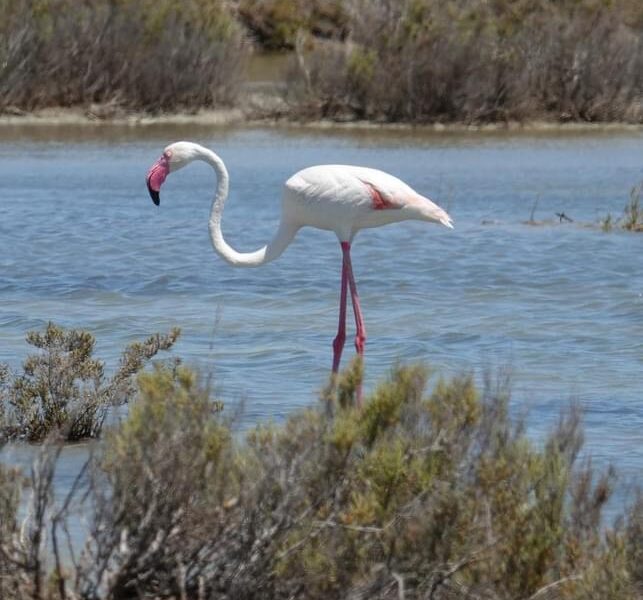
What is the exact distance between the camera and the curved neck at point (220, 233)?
30.7ft

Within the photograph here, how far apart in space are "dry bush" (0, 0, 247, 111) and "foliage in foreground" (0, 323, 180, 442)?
19563 millimetres

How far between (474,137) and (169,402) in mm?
20583

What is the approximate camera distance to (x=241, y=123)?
2733 centimetres

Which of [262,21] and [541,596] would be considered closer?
[541,596]

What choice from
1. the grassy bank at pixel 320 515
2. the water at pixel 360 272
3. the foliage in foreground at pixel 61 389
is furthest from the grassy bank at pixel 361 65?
the grassy bank at pixel 320 515

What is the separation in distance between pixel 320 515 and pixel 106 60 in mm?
23637

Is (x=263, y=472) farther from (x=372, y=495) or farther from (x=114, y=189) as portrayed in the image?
(x=114, y=189)

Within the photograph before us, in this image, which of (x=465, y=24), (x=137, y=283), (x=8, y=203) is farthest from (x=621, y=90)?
(x=137, y=283)

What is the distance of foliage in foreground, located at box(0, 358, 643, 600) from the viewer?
4.98m

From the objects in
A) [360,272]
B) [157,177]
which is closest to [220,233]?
[157,177]

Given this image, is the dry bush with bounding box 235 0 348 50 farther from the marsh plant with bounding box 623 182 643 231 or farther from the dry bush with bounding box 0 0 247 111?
the marsh plant with bounding box 623 182 643 231

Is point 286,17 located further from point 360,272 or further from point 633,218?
point 360,272

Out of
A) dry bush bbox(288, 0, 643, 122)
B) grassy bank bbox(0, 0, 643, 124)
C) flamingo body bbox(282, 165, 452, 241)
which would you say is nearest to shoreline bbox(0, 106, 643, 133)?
grassy bank bbox(0, 0, 643, 124)

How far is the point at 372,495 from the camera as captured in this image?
16.9 feet
